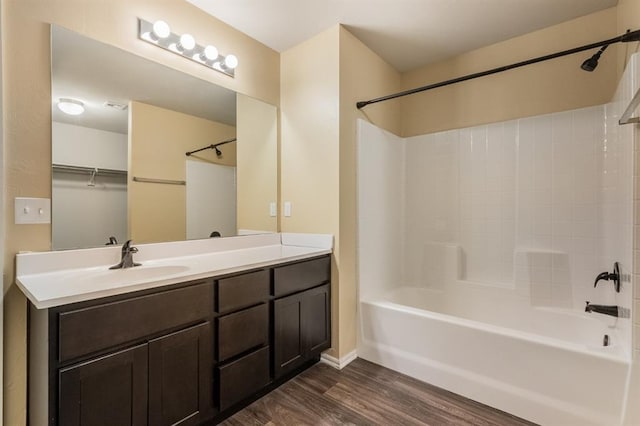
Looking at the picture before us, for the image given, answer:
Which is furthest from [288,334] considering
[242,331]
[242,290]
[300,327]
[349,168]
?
[349,168]

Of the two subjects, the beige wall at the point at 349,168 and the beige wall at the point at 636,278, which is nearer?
the beige wall at the point at 636,278

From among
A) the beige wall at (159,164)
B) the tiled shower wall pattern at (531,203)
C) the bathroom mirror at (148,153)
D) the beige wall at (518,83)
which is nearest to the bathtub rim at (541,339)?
the tiled shower wall pattern at (531,203)

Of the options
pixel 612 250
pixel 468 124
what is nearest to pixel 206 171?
pixel 468 124

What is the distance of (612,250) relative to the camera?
192 centimetres

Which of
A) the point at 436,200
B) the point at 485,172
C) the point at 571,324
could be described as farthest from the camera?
the point at 436,200

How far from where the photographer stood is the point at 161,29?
67.7 inches

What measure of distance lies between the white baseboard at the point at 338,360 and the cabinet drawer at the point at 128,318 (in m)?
1.15

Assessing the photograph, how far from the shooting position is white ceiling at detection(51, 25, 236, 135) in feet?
4.77

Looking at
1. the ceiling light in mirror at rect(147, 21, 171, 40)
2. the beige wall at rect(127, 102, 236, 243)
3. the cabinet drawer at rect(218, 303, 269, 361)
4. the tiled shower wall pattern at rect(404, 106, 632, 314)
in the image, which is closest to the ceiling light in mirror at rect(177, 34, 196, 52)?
the ceiling light in mirror at rect(147, 21, 171, 40)

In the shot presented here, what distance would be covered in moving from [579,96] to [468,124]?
0.74 meters

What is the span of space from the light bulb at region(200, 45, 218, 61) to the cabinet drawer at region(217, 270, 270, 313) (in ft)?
4.96

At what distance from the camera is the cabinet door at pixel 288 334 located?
180cm

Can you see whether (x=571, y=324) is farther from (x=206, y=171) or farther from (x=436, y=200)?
(x=206, y=171)

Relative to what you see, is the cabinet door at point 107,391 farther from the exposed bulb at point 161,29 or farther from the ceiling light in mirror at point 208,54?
the ceiling light in mirror at point 208,54
